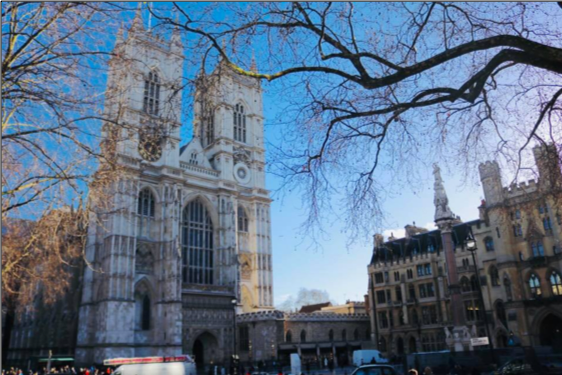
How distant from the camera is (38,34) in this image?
8523 millimetres

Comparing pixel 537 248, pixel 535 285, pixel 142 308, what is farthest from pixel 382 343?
pixel 142 308

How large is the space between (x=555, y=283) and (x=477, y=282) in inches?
520

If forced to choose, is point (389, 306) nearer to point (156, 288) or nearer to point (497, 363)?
point (156, 288)

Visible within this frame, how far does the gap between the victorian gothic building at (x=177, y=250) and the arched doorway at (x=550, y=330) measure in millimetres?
23011

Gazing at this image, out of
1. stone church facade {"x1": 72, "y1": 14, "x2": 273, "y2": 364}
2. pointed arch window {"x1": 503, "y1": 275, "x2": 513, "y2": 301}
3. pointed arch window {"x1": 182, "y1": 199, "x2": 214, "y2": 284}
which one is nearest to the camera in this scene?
pointed arch window {"x1": 503, "y1": 275, "x2": 513, "y2": 301}

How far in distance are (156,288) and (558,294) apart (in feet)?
104

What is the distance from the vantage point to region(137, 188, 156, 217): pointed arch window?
42281 millimetres

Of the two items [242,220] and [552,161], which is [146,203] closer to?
[242,220]

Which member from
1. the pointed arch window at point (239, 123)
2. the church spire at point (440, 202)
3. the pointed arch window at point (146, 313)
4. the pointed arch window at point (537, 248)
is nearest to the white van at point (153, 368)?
the pointed arch window at point (146, 313)

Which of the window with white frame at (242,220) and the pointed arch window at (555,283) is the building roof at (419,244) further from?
the window with white frame at (242,220)

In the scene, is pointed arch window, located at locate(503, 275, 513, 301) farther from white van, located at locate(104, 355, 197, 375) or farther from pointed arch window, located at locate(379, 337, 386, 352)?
white van, located at locate(104, 355, 197, 375)

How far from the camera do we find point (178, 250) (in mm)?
41188

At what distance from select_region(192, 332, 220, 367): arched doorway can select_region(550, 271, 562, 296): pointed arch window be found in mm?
27472

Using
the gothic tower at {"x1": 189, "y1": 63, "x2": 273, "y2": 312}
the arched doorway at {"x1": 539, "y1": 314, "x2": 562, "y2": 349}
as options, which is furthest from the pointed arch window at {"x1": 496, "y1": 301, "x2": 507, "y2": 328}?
the gothic tower at {"x1": 189, "y1": 63, "x2": 273, "y2": 312}
